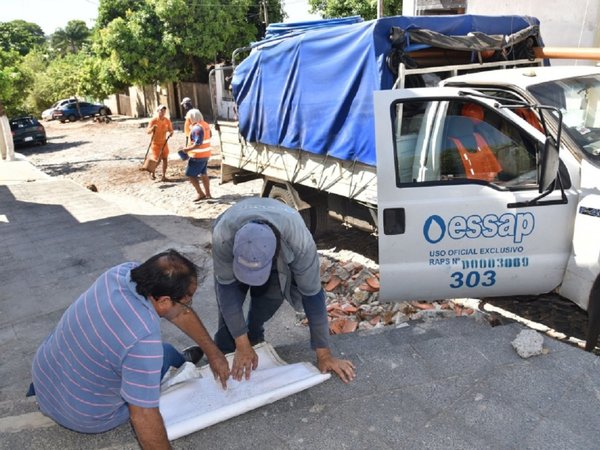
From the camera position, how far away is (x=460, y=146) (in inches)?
144

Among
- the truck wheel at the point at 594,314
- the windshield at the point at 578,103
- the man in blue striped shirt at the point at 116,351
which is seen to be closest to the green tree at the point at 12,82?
the man in blue striped shirt at the point at 116,351

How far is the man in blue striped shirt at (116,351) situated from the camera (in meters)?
1.98

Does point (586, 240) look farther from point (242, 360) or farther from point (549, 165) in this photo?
point (242, 360)

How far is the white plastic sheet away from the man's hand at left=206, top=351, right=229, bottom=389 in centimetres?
6

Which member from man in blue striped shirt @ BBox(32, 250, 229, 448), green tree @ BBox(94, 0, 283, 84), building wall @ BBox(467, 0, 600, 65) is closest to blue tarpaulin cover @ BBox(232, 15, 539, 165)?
man in blue striped shirt @ BBox(32, 250, 229, 448)

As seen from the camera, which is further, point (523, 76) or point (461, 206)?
point (523, 76)

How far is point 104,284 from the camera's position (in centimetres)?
214

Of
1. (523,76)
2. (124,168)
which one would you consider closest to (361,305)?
(523,76)

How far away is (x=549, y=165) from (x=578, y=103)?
3.07 ft

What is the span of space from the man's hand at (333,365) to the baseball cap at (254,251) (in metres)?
0.79

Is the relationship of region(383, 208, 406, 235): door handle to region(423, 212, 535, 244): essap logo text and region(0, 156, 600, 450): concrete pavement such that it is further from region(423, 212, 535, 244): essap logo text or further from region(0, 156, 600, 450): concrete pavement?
region(0, 156, 600, 450): concrete pavement

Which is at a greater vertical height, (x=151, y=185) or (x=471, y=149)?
(x=471, y=149)

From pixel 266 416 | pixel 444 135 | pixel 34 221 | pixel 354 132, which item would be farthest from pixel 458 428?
pixel 34 221

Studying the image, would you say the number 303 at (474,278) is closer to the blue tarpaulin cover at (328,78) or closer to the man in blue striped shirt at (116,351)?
the blue tarpaulin cover at (328,78)
